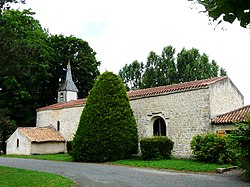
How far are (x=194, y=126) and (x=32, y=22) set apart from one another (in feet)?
83.5

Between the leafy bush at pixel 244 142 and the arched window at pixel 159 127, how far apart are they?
33.4ft

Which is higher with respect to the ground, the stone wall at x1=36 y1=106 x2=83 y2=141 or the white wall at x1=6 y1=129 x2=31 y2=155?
the stone wall at x1=36 y1=106 x2=83 y2=141

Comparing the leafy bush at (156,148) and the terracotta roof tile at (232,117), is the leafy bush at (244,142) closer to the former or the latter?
the terracotta roof tile at (232,117)

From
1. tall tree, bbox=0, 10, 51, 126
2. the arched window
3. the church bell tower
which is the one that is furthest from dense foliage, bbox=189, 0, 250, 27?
the church bell tower

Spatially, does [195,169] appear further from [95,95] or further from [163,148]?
[95,95]

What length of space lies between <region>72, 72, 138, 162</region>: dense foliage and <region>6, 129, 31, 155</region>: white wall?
9.87 meters

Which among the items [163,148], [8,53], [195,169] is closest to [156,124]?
[163,148]

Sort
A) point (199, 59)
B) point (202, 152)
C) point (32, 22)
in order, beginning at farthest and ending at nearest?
1. point (199, 59)
2. point (32, 22)
3. point (202, 152)

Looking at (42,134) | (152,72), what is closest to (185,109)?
(42,134)

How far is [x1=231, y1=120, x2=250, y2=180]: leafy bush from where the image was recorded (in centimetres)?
1128

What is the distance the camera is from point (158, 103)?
21938 mm

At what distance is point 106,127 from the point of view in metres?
20.2

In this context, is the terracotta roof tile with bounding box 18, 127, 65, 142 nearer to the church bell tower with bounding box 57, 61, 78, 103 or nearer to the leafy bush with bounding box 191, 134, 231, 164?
the church bell tower with bounding box 57, 61, 78, 103

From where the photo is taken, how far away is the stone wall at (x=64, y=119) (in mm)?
29294
